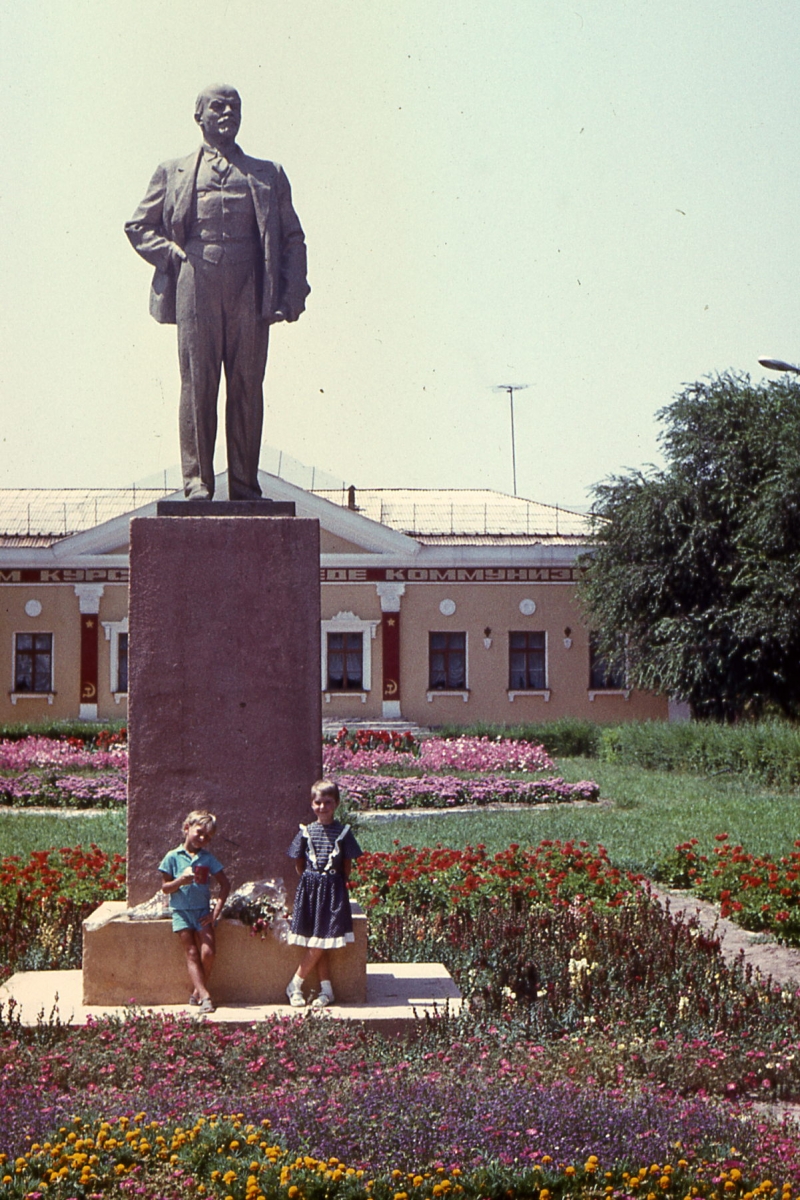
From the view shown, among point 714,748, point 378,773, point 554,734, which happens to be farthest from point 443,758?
point 554,734

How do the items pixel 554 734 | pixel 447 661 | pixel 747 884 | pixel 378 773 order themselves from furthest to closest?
pixel 447 661
pixel 554 734
pixel 378 773
pixel 747 884

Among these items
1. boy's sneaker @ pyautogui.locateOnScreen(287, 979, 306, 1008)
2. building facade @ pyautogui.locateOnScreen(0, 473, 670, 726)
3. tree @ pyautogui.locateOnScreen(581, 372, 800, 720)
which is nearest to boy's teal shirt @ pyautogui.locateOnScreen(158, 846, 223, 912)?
boy's sneaker @ pyautogui.locateOnScreen(287, 979, 306, 1008)

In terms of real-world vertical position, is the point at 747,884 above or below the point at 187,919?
below

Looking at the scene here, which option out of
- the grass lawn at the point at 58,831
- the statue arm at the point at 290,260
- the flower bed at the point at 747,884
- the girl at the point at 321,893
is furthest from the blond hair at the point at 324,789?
the grass lawn at the point at 58,831

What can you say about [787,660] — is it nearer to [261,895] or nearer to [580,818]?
[580,818]

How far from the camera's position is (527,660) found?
89.1ft

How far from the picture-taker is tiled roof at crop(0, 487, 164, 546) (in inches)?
1156

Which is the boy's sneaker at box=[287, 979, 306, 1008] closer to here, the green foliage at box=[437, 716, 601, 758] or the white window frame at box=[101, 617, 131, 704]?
the green foliage at box=[437, 716, 601, 758]

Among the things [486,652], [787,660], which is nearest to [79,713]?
[486,652]

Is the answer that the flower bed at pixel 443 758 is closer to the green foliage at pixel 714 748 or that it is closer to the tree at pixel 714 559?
the green foliage at pixel 714 748

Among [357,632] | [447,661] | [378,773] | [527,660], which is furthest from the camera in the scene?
[527,660]

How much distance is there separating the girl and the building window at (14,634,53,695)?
2214cm

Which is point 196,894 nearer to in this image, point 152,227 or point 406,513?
point 152,227

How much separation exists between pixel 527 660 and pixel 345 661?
3738 millimetres
